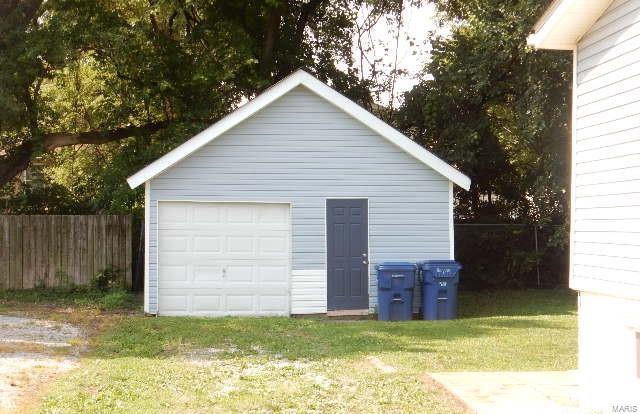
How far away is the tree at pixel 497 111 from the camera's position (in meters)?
16.8

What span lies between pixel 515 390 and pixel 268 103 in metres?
8.50

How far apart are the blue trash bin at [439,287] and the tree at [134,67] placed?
23.4 feet

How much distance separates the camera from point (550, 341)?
37.6 feet

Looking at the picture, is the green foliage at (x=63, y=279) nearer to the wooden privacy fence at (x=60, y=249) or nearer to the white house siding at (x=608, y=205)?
the wooden privacy fence at (x=60, y=249)

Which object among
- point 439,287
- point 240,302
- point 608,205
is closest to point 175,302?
point 240,302

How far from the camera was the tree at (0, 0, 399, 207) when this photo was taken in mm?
17375

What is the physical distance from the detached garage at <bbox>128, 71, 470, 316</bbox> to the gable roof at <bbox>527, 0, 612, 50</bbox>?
23.6 feet

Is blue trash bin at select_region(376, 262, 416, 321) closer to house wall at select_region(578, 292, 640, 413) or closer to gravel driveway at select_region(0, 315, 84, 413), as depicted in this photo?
gravel driveway at select_region(0, 315, 84, 413)

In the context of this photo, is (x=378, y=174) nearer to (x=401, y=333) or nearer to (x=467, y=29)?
(x=401, y=333)

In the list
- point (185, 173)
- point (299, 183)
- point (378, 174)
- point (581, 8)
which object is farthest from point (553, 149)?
point (581, 8)

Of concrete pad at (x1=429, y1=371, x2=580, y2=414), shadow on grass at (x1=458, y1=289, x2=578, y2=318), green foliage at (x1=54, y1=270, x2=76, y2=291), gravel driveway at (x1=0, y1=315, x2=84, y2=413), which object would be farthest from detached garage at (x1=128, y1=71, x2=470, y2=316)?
concrete pad at (x1=429, y1=371, x2=580, y2=414)

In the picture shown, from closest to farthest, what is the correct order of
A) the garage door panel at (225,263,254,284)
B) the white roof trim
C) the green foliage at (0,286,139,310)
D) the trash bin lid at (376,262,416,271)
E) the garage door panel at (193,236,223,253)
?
the trash bin lid at (376,262,416,271)
the white roof trim
the garage door panel at (193,236,223,253)
the garage door panel at (225,263,254,284)
the green foliage at (0,286,139,310)

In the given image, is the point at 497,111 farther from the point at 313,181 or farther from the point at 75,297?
the point at 75,297

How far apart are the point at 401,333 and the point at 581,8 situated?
21.3 ft
